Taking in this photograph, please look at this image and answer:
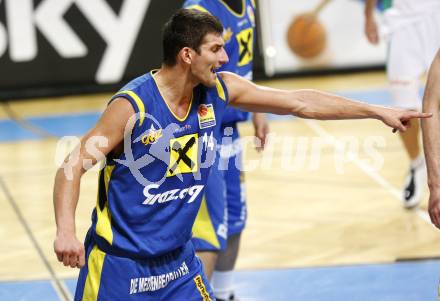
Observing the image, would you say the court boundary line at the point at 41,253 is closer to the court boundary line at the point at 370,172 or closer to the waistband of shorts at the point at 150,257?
the waistband of shorts at the point at 150,257

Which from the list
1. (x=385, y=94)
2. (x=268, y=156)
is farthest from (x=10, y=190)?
(x=385, y=94)

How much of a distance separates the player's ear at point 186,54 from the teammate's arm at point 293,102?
1.15 feet

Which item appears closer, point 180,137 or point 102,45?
point 180,137

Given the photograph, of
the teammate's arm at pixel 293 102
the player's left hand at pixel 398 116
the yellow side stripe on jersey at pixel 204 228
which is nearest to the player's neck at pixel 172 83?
the teammate's arm at pixel 293 102

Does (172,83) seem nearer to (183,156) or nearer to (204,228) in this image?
(183,156)

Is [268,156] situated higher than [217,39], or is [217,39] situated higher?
[217,39]

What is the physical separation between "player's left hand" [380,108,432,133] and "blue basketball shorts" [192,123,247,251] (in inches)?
51.3

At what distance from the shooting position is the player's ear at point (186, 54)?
4.37 meters

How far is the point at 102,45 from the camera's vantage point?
509 inches

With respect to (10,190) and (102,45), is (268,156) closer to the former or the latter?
(10,190)

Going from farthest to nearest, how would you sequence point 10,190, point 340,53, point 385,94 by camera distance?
point 340,53 → point 385,94 → point 10,190

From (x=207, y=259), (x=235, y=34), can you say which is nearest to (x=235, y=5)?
(x=235, y=34)

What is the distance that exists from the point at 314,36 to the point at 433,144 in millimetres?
9014

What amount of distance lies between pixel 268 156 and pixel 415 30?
2.61 m
